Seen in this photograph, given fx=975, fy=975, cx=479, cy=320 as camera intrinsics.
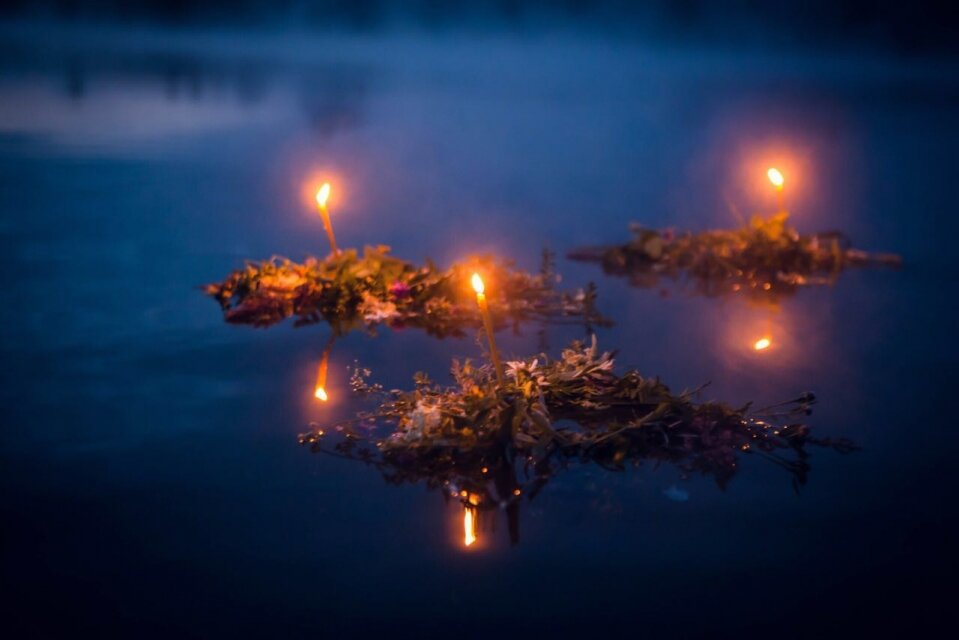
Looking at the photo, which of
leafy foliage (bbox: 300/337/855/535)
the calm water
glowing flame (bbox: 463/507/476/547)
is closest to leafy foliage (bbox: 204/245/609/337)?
the calm water

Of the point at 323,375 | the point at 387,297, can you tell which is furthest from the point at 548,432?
the point at 387,297

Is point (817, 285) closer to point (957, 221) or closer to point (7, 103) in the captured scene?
point (957, 221)

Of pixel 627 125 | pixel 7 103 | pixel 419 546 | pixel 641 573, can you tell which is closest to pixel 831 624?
pixel 641 573

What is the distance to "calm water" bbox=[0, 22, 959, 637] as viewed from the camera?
238 centimetres

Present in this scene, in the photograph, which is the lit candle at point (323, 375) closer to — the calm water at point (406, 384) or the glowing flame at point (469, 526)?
the calm water at point (406, 384)

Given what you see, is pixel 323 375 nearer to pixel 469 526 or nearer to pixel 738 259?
pixel 469 526

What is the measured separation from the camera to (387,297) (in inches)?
179

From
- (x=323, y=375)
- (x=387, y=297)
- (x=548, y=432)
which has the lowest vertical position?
(x=548, y=432)

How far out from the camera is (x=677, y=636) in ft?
7.36

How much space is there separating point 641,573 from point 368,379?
1.54 metres

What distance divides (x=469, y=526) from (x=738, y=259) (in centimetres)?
310

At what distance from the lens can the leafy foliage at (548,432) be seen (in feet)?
9.59

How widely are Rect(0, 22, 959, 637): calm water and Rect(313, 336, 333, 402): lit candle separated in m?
0.05

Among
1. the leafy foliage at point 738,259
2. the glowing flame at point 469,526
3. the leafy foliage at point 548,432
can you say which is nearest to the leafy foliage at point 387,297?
the leafy foliage at point 738,259
